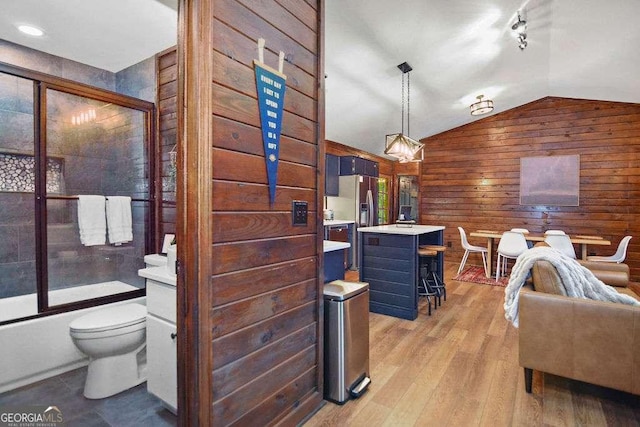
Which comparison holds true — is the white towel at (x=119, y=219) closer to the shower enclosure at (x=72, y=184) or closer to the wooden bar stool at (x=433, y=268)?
the shower enclosure at (x=72, y=184)

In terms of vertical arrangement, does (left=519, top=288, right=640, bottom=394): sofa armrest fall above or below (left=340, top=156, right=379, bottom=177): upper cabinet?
below

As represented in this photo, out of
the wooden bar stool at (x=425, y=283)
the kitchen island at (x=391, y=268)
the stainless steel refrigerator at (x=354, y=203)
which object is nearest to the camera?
the kitchen island at (x=391, y=268)

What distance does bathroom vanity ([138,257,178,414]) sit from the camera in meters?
1.75

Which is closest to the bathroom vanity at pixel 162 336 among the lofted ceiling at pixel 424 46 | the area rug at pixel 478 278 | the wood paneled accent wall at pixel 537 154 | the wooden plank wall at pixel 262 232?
the wooden plank wall at pixel 262 232

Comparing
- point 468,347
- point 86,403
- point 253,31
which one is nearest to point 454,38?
point 253,31

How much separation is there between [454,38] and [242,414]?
3864 mm

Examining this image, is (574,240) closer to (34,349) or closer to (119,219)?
(119,219)

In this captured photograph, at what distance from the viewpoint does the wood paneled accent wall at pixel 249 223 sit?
1.28m

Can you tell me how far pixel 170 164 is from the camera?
289cm

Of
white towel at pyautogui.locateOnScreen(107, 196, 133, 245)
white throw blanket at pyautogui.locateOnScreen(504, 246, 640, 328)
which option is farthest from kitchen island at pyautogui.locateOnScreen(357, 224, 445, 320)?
white towel at pyautogui.locateOnScreen(107, 196, 133, 245)

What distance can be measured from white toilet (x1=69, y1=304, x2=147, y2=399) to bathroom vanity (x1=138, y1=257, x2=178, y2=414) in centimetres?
26

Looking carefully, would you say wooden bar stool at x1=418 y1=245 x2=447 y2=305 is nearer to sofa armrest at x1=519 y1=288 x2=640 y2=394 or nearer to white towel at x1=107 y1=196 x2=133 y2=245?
sofa armrest at x1=519 y1=288 x2=640 y2=394

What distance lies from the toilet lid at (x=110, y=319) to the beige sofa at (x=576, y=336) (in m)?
2.43

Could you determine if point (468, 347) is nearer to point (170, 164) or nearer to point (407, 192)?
point (170, 164)
